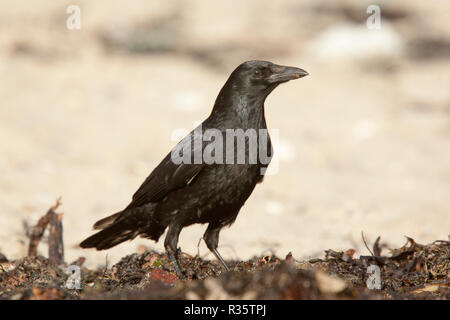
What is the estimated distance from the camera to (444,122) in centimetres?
1207

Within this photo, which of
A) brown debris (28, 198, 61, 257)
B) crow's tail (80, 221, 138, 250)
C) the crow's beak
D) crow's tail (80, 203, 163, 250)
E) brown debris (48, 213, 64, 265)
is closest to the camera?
the crow's beak

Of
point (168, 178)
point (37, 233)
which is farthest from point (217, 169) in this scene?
point (37, 233)

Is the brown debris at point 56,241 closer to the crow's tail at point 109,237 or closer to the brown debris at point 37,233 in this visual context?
the brown debris at point 37,233

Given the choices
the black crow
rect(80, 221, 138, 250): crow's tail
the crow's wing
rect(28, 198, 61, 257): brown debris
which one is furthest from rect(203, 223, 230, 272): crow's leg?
rect(28, 198, 61, 257): brown debris

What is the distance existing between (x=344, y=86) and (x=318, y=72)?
0.72m

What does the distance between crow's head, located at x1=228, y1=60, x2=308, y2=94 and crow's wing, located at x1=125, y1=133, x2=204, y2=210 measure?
1.78 feet

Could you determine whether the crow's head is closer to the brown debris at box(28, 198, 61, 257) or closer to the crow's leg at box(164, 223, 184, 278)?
the crow's leg at box(164, 223, 184, 278)

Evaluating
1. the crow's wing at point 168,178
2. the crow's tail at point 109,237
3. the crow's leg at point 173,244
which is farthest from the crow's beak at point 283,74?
the crow's tail at point 109,237

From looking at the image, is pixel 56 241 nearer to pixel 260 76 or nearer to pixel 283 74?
pixel 260 76

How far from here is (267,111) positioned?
12508mm

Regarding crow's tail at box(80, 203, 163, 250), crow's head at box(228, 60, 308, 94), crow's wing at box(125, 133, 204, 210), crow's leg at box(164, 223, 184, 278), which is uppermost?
crow's head at box(228, 60, 308, 94)

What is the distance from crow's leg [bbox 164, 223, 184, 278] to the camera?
5.16 metres

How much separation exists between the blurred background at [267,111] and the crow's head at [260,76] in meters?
1.67
